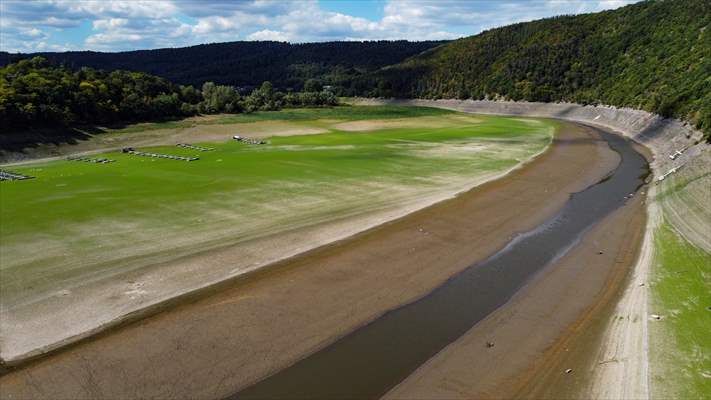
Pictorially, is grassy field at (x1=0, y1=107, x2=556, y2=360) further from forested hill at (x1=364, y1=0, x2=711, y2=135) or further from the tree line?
forested hill at (x1=364, y1=0, x2=711, y2=135)

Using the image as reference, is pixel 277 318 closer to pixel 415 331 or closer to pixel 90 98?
pixel 415 331

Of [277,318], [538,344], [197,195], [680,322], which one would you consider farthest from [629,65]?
[277,318]

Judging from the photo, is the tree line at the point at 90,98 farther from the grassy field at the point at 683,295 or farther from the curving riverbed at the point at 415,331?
the grassy field at the point at 683,295

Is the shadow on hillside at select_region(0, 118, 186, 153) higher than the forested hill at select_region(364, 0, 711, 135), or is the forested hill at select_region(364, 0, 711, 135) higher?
the forested hill at select_region(364, 0, 711, 135)

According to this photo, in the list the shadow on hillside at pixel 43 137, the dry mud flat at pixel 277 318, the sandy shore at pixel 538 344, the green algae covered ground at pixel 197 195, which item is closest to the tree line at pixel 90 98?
the shadow on hillside at pixel 43 137

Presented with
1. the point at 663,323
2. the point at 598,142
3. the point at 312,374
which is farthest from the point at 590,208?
the point at 598,142

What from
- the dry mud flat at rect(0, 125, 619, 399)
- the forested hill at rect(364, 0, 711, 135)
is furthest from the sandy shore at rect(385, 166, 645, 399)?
the forested hill at rect(364, 0, 711, 135)
